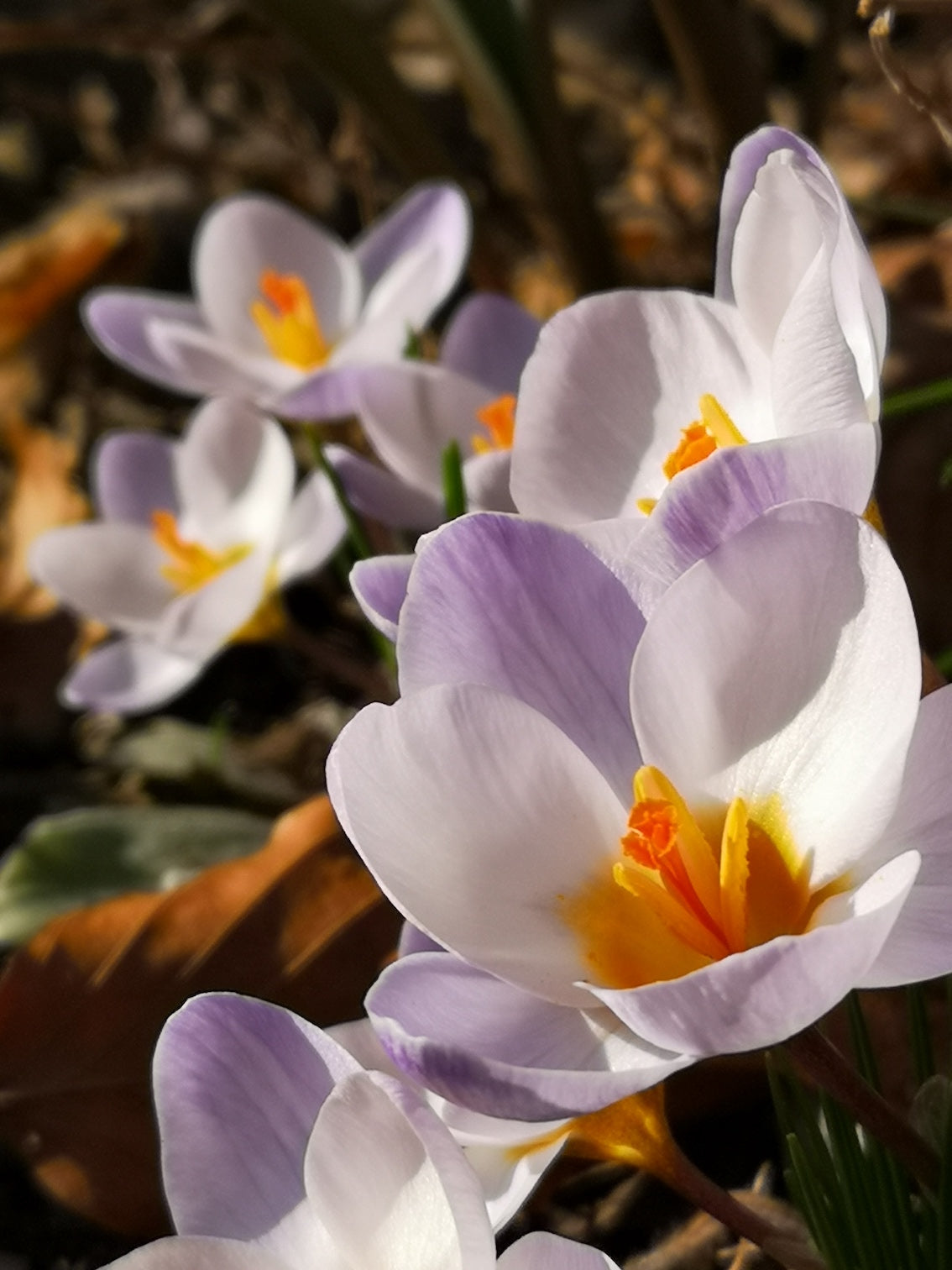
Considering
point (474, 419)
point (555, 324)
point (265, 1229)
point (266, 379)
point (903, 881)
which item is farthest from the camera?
point (266, 379)

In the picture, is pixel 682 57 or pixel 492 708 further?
pixel 682 57

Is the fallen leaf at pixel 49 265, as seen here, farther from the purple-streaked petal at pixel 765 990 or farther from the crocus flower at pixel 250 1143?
the purple-streaked petal at pixel 765 990

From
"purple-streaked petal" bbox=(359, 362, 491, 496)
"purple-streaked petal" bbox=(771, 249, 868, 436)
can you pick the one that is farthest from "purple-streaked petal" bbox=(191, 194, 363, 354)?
"purple-streaked petal" bbox=(771, 249, 868, 436)

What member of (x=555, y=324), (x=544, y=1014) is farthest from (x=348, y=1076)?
(x=555, y=324)

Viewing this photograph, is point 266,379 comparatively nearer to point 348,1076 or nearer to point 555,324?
point 555,324

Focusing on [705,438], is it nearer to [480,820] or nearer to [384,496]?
[480,820]

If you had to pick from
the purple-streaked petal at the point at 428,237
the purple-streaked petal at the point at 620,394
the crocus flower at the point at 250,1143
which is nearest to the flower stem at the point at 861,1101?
the crocus flower at the point at 250,1143
